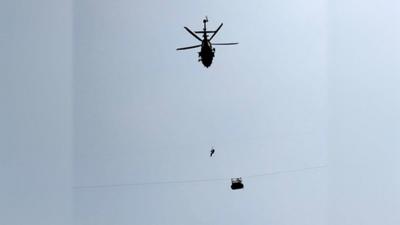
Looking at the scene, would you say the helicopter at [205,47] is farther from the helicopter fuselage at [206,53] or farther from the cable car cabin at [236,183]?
the cable car cabin at [236,183]

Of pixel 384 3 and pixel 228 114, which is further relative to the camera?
pixel 384 3

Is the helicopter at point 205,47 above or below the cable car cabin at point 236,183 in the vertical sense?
above

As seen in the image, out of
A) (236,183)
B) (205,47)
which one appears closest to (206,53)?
(205,47)

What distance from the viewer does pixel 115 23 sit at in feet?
7.91

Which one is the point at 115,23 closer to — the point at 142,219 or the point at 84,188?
the point at 84,188

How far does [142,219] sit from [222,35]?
1.16 m

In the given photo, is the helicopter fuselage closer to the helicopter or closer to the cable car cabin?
the helicopter

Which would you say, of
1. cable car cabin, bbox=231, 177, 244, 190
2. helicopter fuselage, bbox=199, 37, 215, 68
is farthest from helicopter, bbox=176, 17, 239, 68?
cable car cabin, bbox=231, 177, 244, 190

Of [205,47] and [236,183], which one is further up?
[205,47]

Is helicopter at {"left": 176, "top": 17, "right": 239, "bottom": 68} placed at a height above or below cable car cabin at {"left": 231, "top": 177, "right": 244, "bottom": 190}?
above

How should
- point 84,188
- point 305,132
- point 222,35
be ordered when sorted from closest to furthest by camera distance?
1. point 84,188
2. point 222,35
3. point 305,132

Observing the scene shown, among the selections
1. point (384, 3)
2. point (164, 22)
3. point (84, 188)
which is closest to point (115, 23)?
point (164, 22)

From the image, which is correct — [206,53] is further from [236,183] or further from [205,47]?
[236,183]

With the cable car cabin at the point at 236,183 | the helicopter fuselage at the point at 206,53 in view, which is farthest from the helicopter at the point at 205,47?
the cable car cabin at the point at 236,183
